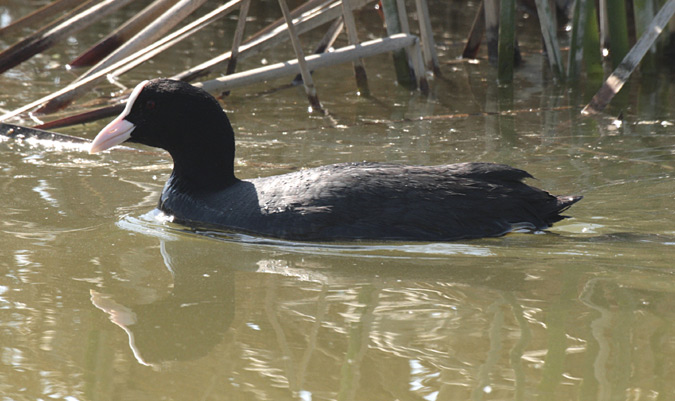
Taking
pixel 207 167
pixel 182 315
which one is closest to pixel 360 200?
pixel 207 167

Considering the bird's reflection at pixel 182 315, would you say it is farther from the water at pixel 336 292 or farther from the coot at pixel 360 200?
the coot at pixel 360 200

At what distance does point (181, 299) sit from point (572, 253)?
4.49ft

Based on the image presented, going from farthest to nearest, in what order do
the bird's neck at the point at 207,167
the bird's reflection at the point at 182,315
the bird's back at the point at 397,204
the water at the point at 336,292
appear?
1. the bird's neck at the point at 207,167
2. the bird's back at the point at 397,204
3. the bird's reflection at the point at 182,315
4. the water at the point at 336,292

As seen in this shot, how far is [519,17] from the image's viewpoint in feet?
30.3

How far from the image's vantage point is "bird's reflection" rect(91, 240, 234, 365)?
233 centimetres

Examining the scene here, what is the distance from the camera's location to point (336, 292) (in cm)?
278

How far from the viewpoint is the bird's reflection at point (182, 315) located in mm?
2334

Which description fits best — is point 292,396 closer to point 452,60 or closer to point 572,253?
Result: point 572,253

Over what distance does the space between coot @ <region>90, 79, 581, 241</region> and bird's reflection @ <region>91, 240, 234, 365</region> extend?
0.44 m

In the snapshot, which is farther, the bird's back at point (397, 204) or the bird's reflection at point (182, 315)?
the bird's back at point (397, 204)

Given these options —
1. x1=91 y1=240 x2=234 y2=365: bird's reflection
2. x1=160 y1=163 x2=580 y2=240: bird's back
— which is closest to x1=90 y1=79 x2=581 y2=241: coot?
x1=160 y1=163 x2=580 y2=240: bird's back

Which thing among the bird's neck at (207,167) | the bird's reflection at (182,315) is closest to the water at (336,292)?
the bird's reflection at (182,315)

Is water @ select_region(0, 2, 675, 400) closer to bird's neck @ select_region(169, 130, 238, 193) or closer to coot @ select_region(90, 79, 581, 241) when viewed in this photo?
coot @ select_region(90, 79, 581, 241)

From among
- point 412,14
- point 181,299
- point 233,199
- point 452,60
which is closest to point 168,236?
point 233,199
